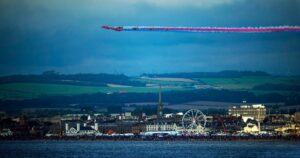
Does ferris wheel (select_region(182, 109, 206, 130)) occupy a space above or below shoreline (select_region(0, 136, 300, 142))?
above

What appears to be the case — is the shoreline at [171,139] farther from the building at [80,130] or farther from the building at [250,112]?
the building at [250,112]

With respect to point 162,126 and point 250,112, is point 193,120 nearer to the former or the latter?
point 162,126

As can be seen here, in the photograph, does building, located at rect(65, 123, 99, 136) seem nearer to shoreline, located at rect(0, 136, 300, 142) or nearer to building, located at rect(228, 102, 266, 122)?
shoreline, located at rect(0, 136, 300, 142)

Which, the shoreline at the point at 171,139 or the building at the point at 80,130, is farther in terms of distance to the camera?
the building at the point at 80,130

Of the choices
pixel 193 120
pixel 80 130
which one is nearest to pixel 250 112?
pixel 193 120

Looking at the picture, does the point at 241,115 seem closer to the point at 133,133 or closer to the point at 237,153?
the point at 133,133

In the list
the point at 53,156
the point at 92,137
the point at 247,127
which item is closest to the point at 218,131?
the point at 247,127

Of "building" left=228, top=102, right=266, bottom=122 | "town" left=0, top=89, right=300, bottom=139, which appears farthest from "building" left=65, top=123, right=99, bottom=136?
"building" left=228, top=102, right=266, bottom=122

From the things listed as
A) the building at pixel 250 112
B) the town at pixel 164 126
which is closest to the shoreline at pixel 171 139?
the town at pixel 164 126
